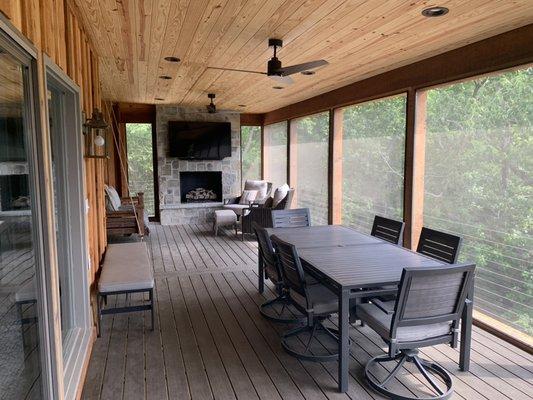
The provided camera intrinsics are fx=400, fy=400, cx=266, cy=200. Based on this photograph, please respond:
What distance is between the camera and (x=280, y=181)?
351 inches

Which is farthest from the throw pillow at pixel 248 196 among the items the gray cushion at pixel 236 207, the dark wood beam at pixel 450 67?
the dark wood beam at pixel 450 67

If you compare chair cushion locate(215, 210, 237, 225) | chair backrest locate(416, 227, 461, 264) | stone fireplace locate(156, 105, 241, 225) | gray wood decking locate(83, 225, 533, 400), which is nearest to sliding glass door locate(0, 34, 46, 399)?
gray wood decking locate(83, 225, 533, 400)

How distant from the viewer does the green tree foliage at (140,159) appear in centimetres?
878

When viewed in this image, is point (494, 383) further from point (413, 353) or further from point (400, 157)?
point (400, 157)

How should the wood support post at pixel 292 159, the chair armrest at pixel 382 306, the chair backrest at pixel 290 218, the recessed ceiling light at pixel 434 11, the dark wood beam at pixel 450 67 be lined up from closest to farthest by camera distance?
the chair armrest at pixel 382 306, the recessed ceiling light at pixel 434 11, the dark wood beam at pixel 450 67, the chair backrest at pixel 290 218, the wood support post at pixel 292 159

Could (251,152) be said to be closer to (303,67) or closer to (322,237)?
(322,237)

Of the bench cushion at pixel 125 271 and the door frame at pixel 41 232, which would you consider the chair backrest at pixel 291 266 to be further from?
the door frame at pixel 41 232

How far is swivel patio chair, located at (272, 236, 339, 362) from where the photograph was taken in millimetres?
2812

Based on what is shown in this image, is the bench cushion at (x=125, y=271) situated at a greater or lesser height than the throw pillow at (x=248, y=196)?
lesser

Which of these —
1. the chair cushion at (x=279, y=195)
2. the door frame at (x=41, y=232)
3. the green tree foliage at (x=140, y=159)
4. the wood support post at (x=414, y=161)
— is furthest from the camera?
the green tree foliage at (x=140, y=159)

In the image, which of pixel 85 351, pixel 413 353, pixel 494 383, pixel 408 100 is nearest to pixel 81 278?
pixel 85 351

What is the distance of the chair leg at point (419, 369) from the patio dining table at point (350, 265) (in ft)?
0.64

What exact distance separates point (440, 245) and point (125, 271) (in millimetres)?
2678

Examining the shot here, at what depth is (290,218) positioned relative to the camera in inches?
185
